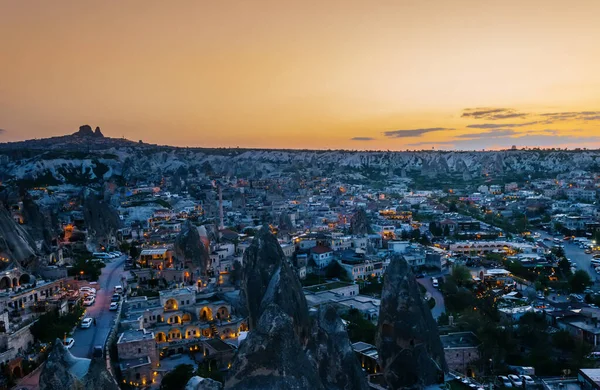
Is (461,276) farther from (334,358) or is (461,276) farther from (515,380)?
(334,358)

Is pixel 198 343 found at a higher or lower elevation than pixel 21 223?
lower

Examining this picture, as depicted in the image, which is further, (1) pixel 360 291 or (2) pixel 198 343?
(1) pixel 360 291

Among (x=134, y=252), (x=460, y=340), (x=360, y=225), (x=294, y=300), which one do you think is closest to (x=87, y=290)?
(x=134, y=252)

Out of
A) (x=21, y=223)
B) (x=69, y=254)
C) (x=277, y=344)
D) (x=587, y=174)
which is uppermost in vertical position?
(x=277, y=344)

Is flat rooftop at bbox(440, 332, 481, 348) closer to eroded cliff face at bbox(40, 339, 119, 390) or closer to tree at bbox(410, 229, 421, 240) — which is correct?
eroded cliff face at bbox(40, 339, 119, 390)

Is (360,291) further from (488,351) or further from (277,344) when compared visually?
(277,344)

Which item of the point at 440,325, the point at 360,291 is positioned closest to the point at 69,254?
the point at 360,291

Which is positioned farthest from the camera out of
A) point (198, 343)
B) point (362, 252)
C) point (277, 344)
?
point (362, 252)

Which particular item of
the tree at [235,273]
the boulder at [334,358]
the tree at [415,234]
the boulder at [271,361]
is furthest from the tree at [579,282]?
the boulder at [271,361]

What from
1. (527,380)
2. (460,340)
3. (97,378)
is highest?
(97,378)
